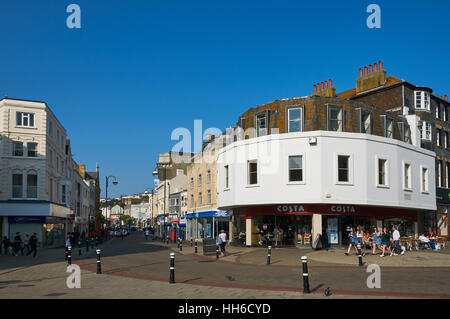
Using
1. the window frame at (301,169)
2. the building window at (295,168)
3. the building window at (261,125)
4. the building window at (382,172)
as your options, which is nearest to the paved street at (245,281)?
the window frame at (301,169)

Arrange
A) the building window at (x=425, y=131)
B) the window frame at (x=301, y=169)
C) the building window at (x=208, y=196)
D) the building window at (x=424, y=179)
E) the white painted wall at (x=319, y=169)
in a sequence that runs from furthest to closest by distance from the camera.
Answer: the building window at (x=208, y=196) < the building window at (x=425, y=131) < the building window at (x=424, y=179) < the window frame at (x=301, y=169) < the white painted wall at (x=319, y=169)

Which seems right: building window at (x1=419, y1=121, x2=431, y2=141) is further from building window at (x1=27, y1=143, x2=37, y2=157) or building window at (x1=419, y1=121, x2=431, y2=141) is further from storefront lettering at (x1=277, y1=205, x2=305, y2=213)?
building window at (x1=27, y1=143, x2=37, y2=157)

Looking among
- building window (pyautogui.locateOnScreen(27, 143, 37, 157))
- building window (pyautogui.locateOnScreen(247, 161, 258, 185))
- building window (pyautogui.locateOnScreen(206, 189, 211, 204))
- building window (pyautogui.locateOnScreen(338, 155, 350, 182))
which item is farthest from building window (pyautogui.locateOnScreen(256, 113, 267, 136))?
building window (pyautogui.locateOnScreen(27, 143, 37, 157))

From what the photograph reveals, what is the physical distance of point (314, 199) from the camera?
91.6 ft

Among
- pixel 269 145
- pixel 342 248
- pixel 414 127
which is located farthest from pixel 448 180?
pixel 269 145

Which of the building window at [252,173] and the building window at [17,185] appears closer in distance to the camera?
the building window at [252,173]

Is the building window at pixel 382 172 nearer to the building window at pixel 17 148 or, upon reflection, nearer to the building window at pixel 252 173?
the building window at pixel 252 173

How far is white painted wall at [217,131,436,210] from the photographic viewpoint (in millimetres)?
28109

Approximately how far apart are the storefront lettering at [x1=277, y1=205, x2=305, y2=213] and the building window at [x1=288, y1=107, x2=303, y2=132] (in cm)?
497

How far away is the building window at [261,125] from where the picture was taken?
30.6 metres

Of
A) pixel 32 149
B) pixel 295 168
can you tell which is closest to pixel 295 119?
pixel 295 168

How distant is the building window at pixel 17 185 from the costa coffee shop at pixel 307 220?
21.6 m

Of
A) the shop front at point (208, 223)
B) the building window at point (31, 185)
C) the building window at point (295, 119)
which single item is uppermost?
the building window at point (295, 119)

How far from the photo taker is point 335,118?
29.5 meters
